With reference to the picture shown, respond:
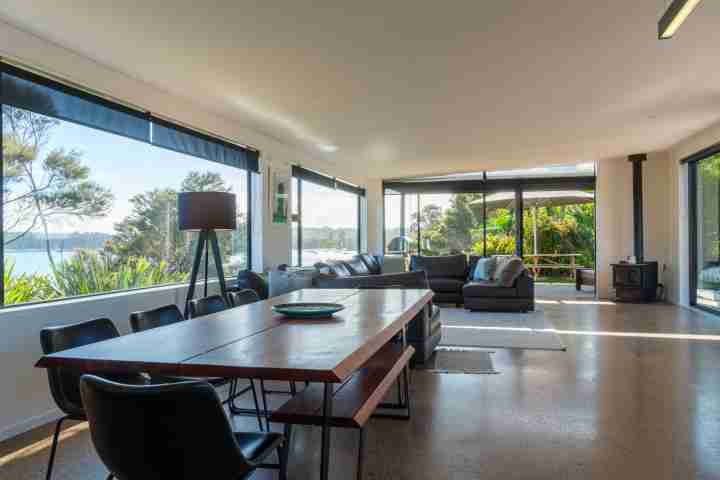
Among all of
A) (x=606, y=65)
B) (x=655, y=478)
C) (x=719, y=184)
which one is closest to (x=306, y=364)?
(x=655, y=478)

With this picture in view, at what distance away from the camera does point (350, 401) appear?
7.47 ft

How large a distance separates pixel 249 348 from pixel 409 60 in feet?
8.93

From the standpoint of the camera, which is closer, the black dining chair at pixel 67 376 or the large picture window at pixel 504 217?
the black dining chair at pixel 67 376

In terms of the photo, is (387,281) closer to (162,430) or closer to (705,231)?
(162,430)

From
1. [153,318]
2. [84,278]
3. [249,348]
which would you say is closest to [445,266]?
[84,278]

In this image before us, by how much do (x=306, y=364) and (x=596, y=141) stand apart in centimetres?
711

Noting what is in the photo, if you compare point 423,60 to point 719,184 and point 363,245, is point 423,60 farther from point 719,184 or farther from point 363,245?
point 363,245

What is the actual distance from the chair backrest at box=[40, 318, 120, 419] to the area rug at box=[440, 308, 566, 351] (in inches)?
148

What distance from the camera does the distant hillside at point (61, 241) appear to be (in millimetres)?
3289

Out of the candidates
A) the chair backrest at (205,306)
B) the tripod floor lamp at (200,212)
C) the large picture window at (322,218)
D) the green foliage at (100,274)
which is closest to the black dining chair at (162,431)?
the chair backrest at (205,306)

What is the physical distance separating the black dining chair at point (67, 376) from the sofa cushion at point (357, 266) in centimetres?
520

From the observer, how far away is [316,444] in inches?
111

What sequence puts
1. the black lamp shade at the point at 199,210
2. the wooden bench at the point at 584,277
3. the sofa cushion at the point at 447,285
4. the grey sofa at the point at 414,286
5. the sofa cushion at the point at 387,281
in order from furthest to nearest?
A: the wooden bench at the point at 584,277, the sofa cushion at the point at 447,285, the sofa cushion at the point at 387,281, the grey sofa at the point at 414,286, the black lamp shade at the point at 199,210

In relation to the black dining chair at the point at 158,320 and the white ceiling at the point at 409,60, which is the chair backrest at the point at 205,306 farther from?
the white ceiling at the point at 409,60
